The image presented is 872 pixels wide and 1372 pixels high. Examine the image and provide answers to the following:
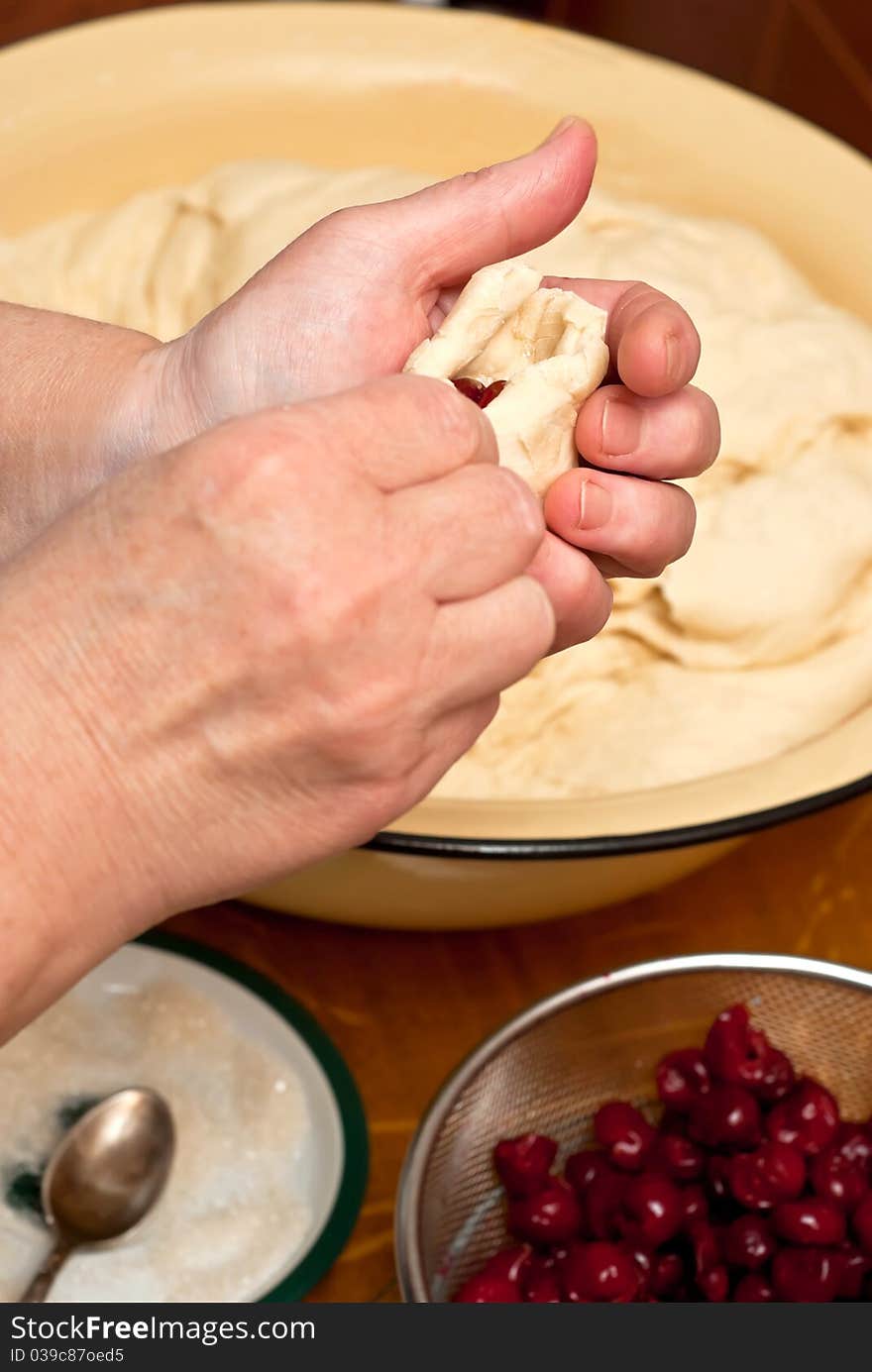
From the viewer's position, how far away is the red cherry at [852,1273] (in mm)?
861

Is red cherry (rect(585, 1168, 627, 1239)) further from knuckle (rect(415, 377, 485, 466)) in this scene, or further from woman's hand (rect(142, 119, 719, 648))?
knuckle (rect(415, 377, 485, 466))

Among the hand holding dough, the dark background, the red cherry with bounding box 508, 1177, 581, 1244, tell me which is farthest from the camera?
the dark background

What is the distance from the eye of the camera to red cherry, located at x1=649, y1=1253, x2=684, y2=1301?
2.89ft

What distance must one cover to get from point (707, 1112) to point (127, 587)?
573 millimetres

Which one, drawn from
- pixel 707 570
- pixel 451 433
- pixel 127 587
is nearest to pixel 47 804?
pixel 127 587

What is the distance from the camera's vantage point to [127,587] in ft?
1.89

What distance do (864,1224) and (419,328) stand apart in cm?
64

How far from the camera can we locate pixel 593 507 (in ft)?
2.65

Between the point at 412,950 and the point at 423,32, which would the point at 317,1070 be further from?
the point at 423,32

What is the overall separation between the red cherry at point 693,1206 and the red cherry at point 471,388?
528 millimetres

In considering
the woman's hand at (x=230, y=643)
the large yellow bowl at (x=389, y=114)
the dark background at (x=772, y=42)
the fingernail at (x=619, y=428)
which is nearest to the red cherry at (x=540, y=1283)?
the woman's hand at (x=230, y=643)

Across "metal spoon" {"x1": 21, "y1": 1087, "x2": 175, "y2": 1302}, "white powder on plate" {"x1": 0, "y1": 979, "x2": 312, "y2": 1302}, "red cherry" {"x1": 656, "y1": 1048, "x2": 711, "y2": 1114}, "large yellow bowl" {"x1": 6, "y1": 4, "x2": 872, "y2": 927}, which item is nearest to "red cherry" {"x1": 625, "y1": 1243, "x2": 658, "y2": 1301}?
"red cherry" {"x1": 656, "y1": 1048, "x2": 711, "y2": 1114}

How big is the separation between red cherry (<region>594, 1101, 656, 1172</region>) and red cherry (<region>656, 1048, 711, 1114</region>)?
0.02 metres

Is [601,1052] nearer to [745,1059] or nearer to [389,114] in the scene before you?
[745,1059]
